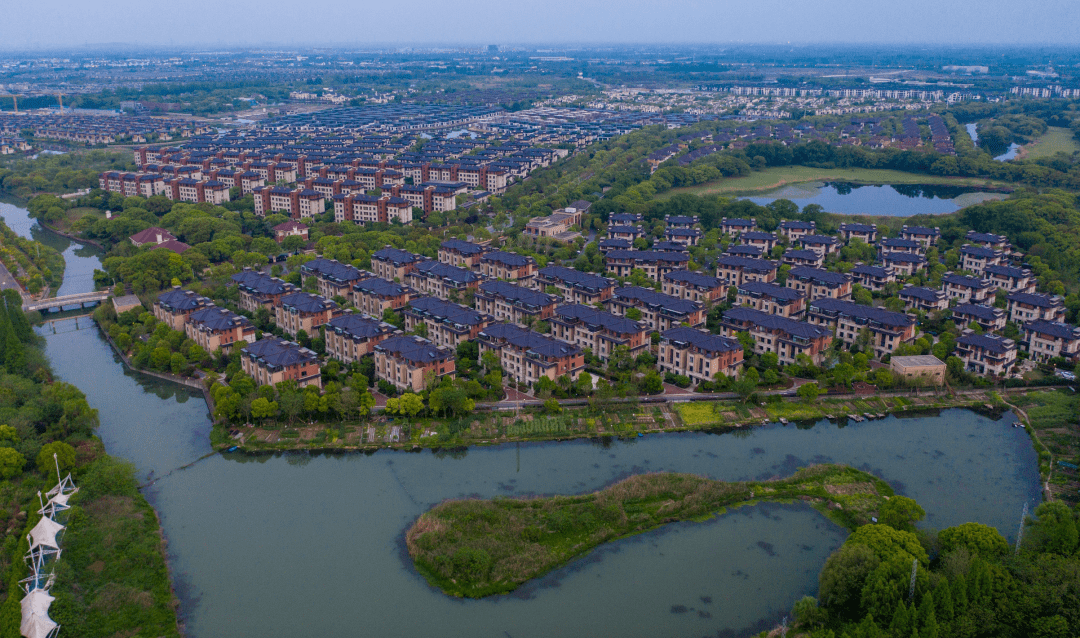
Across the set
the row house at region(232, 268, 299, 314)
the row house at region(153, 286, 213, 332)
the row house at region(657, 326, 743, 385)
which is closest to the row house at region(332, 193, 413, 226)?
the row house at region(232, 268, 299, 314)

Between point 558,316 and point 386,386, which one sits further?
point 558,316

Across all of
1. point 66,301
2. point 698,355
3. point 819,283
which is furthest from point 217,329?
point 819,283

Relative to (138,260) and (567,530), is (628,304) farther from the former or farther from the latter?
(138,260)

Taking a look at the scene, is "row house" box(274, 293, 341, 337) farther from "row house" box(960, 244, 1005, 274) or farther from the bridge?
"row house" box(960, 244, 1005, 274)

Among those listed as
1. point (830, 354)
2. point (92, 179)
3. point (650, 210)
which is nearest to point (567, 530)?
point (830, 354)

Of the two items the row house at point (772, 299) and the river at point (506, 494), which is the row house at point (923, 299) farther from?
the river at point (506, 494)

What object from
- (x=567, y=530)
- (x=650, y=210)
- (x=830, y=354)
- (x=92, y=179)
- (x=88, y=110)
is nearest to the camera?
(x=567, y=530)

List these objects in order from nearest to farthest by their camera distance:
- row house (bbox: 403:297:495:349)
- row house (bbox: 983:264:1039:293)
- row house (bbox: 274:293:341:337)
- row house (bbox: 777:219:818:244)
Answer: row house (bbox: 403:297:495:349)
row house (bbox: 274:293:341:337)
row house (bbox: 983:264:1039:293)
row house (bbox: 777:219:818:244)
